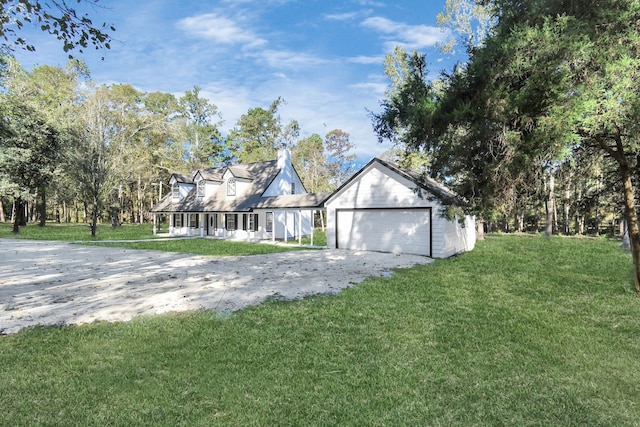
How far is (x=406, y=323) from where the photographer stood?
5.49 metres

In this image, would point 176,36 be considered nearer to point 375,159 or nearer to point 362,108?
point 362,108

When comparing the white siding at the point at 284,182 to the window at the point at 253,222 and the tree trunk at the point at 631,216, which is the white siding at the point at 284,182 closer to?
the window at the point at 253,222

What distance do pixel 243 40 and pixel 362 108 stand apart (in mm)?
8013

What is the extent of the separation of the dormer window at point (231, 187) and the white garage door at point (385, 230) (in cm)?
1115

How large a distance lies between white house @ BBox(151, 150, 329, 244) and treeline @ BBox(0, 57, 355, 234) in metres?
5.99

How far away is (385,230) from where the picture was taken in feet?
51.2

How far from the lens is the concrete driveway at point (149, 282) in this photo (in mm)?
6039

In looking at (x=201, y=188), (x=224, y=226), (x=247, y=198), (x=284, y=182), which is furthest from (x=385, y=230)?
(x=201, y=188)

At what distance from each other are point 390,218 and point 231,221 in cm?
1390

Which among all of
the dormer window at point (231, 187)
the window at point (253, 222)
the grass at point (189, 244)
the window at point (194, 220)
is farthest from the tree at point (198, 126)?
the window at point (253, 222)

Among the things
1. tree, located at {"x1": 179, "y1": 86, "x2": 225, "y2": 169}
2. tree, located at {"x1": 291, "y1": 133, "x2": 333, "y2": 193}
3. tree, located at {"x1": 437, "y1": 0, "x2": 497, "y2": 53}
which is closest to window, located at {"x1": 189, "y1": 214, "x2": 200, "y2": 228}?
tree, located at {"x1": 179, "y1": 86, "x2": 225, "y2": 169}

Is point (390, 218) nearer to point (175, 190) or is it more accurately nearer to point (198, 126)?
point (175, 190)

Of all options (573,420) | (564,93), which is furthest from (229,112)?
(573,420)

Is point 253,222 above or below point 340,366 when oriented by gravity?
above
